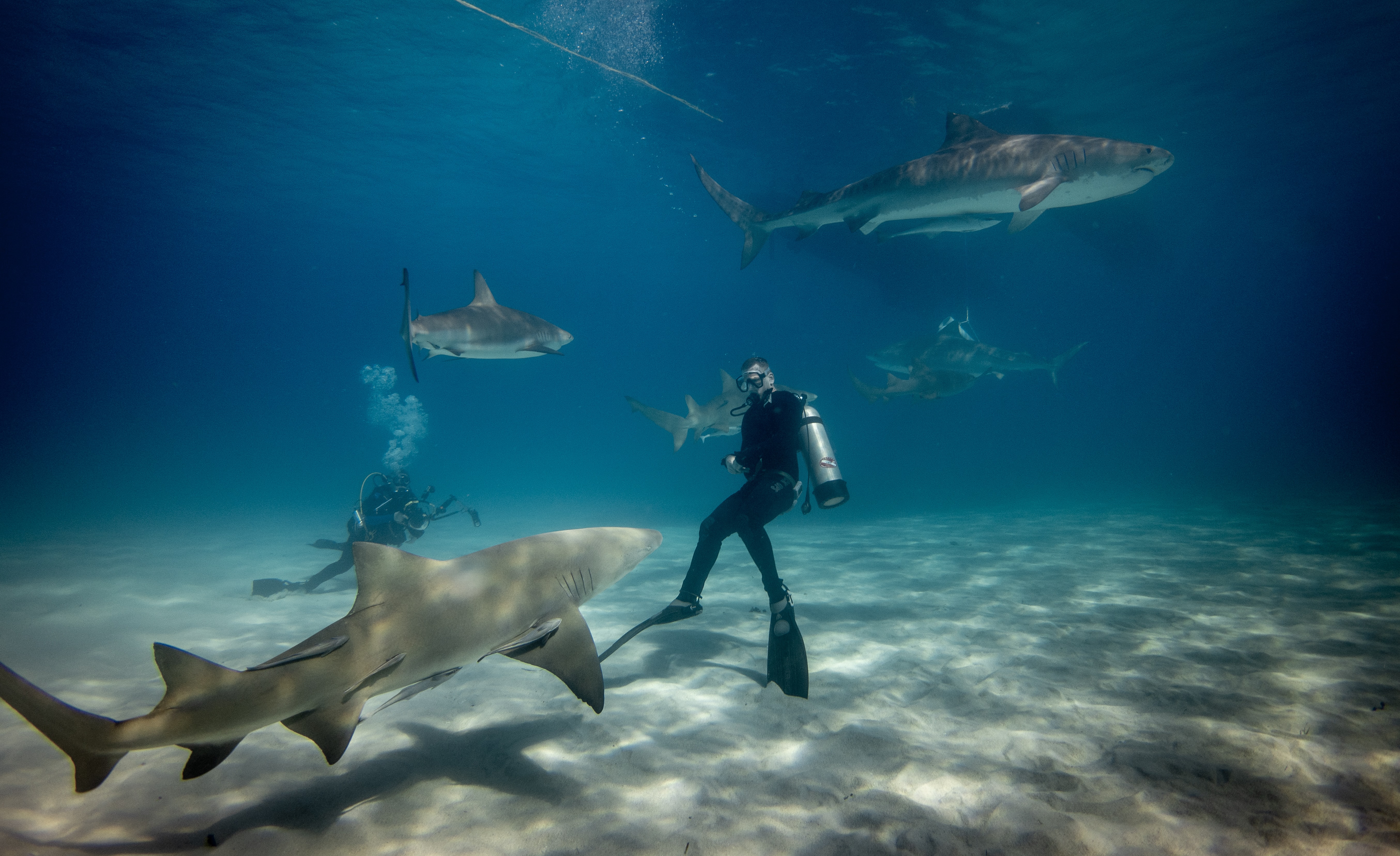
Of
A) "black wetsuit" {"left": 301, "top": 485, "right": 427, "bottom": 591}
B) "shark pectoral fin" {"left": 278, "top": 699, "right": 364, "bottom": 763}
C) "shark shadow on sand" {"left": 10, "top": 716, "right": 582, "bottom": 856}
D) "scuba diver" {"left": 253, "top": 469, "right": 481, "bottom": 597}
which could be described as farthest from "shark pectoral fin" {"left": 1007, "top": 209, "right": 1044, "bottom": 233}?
"black wetsuit" {"left": 301, "top": 485, "right": 427, "bottom": 591}

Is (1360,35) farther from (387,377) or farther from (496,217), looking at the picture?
(387,377)

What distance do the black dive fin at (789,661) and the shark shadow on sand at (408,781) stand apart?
147 cm

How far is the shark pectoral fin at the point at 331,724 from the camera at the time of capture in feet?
7.13

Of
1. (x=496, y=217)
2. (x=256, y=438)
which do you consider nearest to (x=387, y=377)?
(x=496, y=217)

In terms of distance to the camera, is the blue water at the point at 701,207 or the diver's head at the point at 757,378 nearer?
the diver's head at the point at 757,378

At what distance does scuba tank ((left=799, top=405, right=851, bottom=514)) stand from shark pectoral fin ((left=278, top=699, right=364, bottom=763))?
3293 mm

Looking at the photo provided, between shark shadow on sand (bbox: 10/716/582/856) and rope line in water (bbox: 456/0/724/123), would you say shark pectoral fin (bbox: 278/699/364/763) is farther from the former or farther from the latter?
rope line in water (bbox: 456/0/724/123)

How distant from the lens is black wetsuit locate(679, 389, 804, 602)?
4656 millimetres

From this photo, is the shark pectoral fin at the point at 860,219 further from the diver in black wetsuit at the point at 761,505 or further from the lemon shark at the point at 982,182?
the diver in black wetsuit at the point at 761,505

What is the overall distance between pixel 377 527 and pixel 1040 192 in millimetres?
10516

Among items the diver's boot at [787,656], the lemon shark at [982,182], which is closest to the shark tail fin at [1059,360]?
the lemon shark at [982,182]

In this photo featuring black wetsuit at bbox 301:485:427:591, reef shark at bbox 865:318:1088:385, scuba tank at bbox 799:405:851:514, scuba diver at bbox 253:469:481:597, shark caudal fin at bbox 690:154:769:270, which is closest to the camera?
scuba tank at bbox 799:405:851:514

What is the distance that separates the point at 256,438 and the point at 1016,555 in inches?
5392

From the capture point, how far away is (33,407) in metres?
69.4
